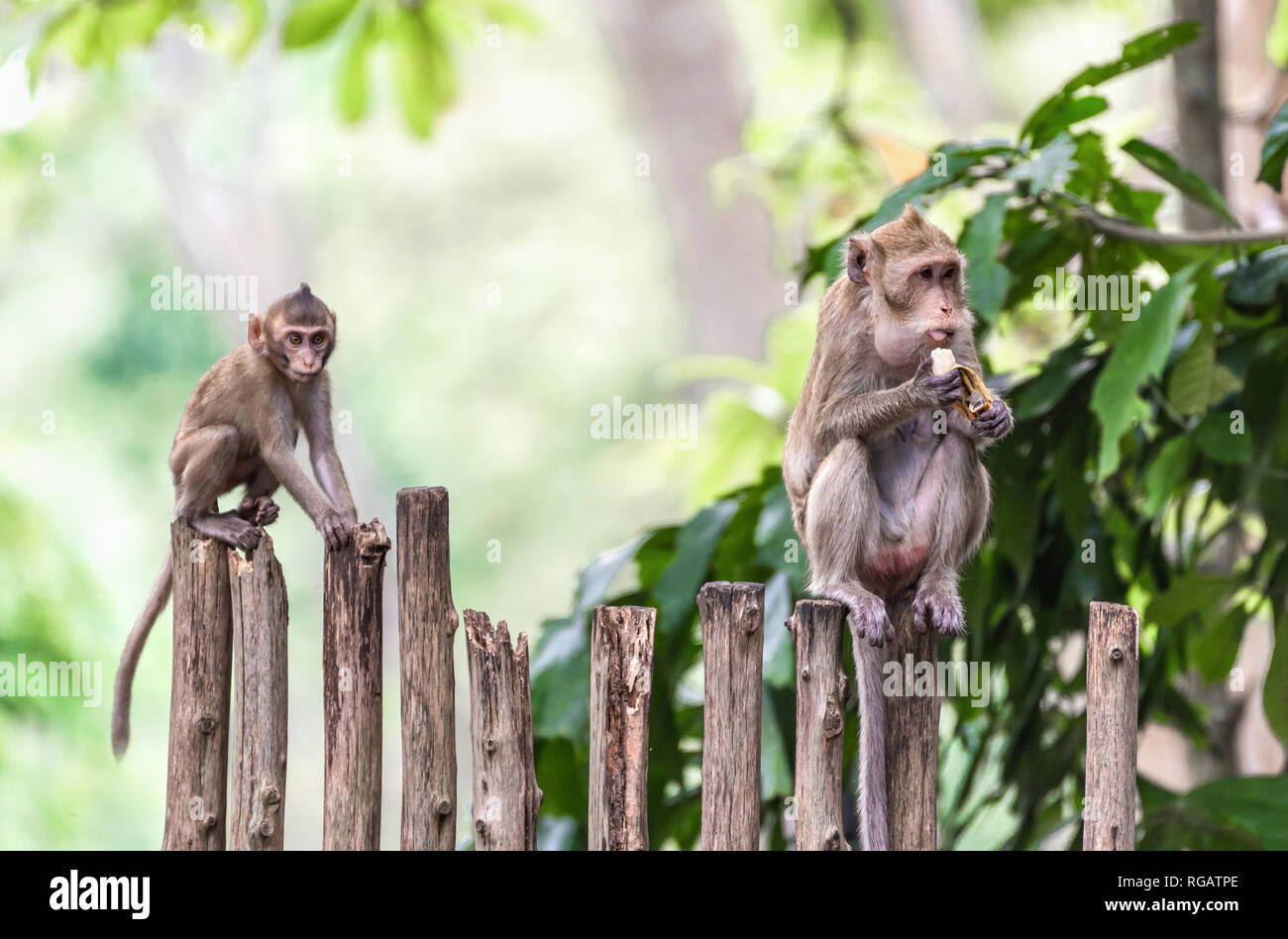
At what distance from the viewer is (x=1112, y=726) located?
3166 millimetres

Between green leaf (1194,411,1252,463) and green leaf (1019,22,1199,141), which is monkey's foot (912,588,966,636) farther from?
green leaf (1019,22,1199,141)

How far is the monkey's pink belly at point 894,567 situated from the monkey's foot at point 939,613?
6.5 inches

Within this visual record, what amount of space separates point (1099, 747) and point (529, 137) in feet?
63.0

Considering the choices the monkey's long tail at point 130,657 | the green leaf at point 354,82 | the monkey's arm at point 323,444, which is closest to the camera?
the monkey's long tail at point 130,657

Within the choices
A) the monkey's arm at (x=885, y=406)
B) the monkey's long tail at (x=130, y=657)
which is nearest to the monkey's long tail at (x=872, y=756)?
the monkey's arm at (x=885, y=406)

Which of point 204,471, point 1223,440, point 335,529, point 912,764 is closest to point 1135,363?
point 1223,440

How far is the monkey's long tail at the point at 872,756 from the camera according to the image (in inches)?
132

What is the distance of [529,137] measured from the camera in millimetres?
21344

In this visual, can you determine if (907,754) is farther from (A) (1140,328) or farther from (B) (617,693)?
(A) (1140,328)

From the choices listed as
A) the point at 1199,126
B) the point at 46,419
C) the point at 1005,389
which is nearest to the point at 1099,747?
the point at 1005,389

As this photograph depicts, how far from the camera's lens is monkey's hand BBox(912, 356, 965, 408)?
3.41 metres

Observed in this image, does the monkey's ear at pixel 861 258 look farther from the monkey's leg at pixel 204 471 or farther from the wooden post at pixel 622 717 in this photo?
the monkey's leg at pixel 204 471

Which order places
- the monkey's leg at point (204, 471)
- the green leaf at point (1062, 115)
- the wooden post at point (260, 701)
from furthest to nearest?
the green leaf at point (1062, 115), the monkey's leg at point (204, 471), the wooden post at point (260, 701)

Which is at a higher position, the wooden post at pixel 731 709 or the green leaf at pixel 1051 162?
the green leaf at pixel 1051 162
